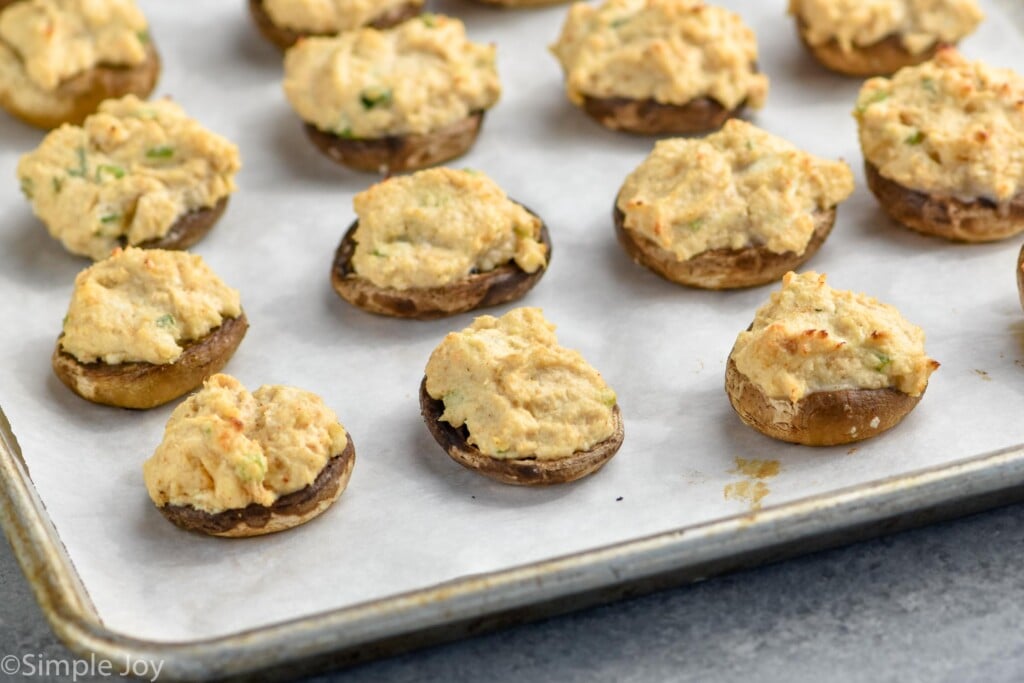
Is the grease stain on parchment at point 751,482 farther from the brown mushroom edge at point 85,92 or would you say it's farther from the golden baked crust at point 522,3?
the brown mushroom edge at point 85,92

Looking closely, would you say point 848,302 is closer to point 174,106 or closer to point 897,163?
point 897,163

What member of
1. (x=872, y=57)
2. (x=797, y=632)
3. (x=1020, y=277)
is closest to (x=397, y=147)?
(x=872, y=57)

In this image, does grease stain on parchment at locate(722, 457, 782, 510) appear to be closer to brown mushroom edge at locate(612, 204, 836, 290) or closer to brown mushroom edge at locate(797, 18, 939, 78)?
brown mushroom edge at locate(612, 204, 836, 290)

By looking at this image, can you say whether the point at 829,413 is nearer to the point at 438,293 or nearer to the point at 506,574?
the point at 506,574

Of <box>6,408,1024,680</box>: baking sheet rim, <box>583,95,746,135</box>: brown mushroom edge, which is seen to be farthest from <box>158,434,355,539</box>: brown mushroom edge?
<box>583,95,746,135</box>: brown mushroom edge

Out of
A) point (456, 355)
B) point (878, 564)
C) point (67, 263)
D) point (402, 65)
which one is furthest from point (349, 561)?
point (402, 65)

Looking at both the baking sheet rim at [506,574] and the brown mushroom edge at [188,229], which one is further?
the brown mushroom edge at [188,229]

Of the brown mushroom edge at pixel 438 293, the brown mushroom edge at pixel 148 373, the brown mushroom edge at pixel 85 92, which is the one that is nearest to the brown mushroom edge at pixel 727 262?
the brown mushroom edge at pixel 438 293
